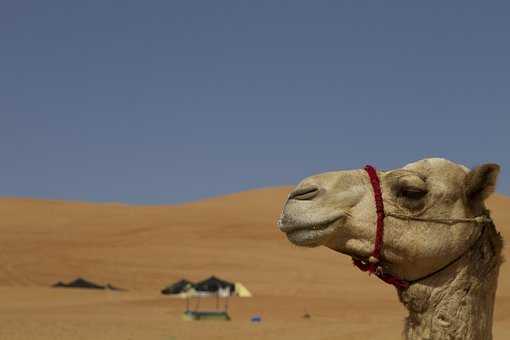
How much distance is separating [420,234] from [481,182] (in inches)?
12.4

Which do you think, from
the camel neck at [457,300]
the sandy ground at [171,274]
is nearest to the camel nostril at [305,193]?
the camel neck at [457,300]

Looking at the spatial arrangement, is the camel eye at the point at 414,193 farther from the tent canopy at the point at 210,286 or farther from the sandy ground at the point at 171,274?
the tent canopy at the point at 210,286

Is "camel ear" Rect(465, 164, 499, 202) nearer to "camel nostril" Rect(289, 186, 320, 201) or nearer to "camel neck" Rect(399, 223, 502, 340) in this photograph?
"camel neck" Rect(399, 223, 502, 340)

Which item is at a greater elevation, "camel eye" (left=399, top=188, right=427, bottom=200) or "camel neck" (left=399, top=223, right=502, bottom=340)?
"camel eye" (left=399, top=188, right=427, bottom=200)

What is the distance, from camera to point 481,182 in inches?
128

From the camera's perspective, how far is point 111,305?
28609 millimetres

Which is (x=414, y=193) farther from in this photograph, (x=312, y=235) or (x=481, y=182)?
(x=312, y=235)

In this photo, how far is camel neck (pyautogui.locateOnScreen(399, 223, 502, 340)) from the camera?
316cm

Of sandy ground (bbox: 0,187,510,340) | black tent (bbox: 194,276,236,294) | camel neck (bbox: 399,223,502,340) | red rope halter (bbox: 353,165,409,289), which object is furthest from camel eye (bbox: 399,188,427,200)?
black tent (bbox: 194,276,236,294)

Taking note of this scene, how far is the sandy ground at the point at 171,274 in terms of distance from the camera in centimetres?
2089

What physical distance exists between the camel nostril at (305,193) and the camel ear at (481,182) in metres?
0.61

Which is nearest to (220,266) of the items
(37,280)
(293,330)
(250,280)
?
(250,280)

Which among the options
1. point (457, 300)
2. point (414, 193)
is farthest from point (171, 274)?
point (457, 300)

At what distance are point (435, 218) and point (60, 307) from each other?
86.3 ft
